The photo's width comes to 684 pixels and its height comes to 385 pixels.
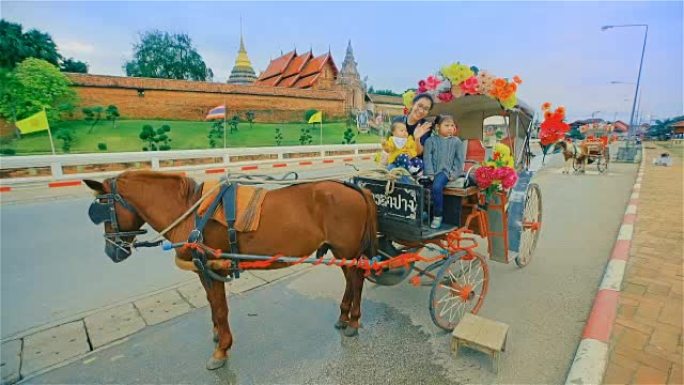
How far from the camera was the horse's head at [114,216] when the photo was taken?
2.34m

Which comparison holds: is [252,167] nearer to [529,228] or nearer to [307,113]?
[529,228]

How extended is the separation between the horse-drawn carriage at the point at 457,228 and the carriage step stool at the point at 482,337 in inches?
10.4

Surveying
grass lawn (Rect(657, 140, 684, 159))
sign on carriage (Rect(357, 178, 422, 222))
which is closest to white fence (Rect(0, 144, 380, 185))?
sign on carriage (Rect(357, 178, 422, 222))

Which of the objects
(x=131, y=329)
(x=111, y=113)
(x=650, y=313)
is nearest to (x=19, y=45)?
(x=111, y=113)

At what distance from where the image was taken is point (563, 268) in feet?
14.4

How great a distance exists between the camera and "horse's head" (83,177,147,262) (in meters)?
2.34

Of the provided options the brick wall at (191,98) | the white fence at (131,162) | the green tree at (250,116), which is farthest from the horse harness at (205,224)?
the green tree at (250,116)

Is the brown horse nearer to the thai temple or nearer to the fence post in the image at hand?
the fence post

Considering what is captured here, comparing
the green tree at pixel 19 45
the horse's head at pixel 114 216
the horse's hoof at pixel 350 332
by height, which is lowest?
the horse's hoof at pixel 350 332

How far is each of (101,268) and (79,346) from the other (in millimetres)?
1735

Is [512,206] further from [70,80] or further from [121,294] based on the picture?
[70,80]

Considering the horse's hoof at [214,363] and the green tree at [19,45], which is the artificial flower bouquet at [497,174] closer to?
the horse's hoof at [214,363]

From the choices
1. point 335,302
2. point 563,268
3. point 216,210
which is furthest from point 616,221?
point 216,210

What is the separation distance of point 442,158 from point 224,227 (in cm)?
216
